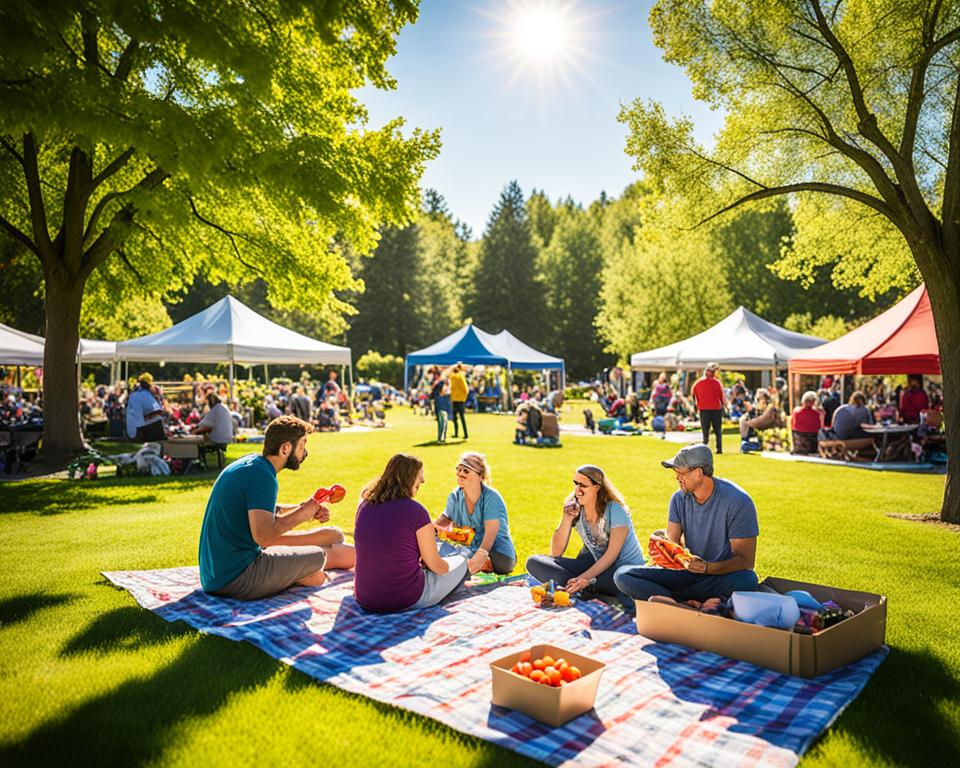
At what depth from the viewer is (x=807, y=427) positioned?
613 inches

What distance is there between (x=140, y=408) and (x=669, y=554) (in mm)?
12127

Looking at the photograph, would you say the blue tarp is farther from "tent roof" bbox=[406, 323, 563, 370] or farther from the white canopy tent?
the white canopy tent

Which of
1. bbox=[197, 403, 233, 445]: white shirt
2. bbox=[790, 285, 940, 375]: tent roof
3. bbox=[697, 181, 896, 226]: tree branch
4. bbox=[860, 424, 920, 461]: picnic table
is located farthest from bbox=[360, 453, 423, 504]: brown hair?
bbox=[790, 285, 940, 375]: tent roof

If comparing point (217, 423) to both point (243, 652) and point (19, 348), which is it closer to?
point (19, 348)

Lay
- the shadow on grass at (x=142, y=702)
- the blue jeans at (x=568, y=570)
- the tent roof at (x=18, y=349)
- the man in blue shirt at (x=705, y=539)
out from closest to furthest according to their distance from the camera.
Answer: the shadow on grass at (x=142, y=702), the man in blue shirt at (x=705, y=539), the blue jeans at (x=568, y=570), the tent roof at (x=18, y=349)

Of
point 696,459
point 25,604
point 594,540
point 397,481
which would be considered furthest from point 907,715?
point 25,604

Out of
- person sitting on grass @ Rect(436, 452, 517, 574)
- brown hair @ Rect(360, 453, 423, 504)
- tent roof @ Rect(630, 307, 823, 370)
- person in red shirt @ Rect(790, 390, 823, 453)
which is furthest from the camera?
tent roof @ Rect(630, 307, 823, 370)

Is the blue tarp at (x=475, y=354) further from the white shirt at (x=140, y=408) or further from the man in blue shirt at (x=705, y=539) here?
the man in blue shirt at (x=705, y=539)

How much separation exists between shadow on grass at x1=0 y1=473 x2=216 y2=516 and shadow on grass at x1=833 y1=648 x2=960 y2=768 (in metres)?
8.98

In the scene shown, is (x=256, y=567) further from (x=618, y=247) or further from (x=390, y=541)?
(x=618, y=247)

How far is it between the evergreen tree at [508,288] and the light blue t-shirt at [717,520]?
52375 millimetres

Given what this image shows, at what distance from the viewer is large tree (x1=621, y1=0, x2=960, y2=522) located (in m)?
8.67

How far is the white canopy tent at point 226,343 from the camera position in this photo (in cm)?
1848

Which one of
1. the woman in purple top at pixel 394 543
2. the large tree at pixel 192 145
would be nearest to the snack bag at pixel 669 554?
the woman in purple top at pixel 394 543
